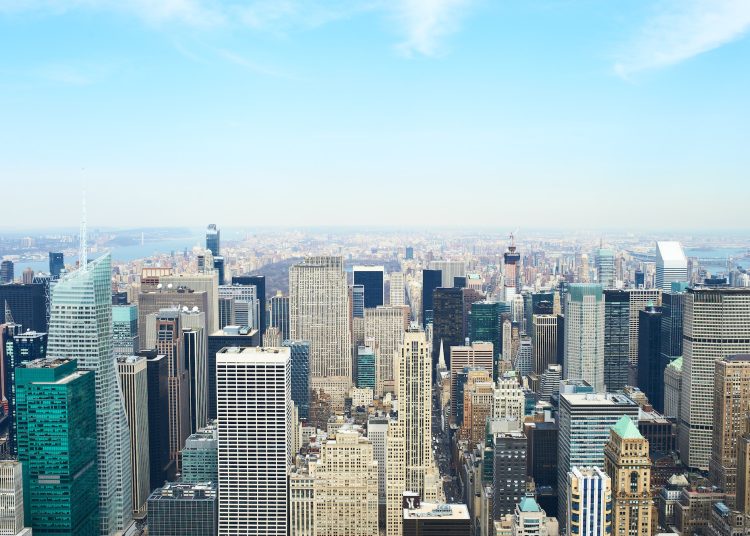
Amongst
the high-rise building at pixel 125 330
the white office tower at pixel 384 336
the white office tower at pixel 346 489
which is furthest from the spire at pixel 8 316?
the white office tower at pixel 346 489

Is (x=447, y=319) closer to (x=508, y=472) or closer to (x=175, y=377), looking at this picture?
(x=175, y=377)

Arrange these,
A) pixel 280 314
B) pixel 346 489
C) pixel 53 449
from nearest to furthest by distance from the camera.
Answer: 1. pixel 53 449
2. pixel 346 489
3. pixel 280 314

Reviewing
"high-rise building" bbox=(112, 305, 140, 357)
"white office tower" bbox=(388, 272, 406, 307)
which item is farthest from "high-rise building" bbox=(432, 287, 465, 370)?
"high-rise building" bbox=(112, 305, 140, 357)

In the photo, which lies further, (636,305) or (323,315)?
(323,315)

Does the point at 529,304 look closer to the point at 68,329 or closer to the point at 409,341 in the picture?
the point at 409,341

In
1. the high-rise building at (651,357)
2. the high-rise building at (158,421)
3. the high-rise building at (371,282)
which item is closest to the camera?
the high-rise building at (158,421)

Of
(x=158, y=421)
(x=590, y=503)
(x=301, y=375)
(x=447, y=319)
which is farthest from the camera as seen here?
(x=447, y=319)

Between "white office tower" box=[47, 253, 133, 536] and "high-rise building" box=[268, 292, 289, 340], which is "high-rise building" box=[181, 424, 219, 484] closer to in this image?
"white office tower" box=[47, 253, 133, 536]

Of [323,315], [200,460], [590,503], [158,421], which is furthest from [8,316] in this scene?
[590,503]

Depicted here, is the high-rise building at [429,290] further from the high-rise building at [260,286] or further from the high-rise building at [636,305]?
the high-rise building at [636,305]
